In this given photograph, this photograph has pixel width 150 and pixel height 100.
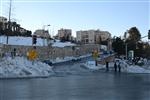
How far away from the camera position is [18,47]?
8550 centimetres

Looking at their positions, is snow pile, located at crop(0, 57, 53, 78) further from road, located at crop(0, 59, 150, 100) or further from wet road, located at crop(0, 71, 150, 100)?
wet road, located at crop(0, 71, 150, 100)

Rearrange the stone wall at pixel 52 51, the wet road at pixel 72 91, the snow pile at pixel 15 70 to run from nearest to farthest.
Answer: the wet road at pixel 72 91 → the snow pile at pixel 15 70 → the stone wall at pixel 52 51

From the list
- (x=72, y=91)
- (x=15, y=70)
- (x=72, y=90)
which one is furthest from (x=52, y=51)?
(x=72, y=91)

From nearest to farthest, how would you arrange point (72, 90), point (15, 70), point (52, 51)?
1. point (72, 90)
2. point (15, 70)
3. point (52, 51)

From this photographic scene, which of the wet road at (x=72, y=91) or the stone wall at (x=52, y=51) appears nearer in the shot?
the wet road at (x=72, y=91)

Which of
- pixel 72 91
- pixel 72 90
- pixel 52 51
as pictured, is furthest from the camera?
pixel 52 51

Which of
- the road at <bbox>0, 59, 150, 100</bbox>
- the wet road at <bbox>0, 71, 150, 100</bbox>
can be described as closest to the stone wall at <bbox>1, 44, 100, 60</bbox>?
the road at <bbox>0, 59, 150, 100</bbox>

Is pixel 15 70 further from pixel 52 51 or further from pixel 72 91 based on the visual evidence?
pixel 52 51

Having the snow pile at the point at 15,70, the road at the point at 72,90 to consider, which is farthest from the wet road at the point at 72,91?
the snow pile at the point at 15,70

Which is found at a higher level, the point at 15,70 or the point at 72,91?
the point at 15,70

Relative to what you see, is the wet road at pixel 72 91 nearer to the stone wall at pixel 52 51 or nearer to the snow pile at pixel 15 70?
the snow pile at pixel 15 70

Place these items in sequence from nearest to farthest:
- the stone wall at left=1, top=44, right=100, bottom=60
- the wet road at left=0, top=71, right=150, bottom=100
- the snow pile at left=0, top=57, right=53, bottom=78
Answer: the wet road at left=0, top=71, right=150, bottom=100 → the snow pile at left=0, top=57, right=53, bottom=78 → the stone wall at left=1, top=44, right=100, bottom=60

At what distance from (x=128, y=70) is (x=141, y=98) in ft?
143

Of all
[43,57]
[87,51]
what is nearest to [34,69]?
[43,57]
